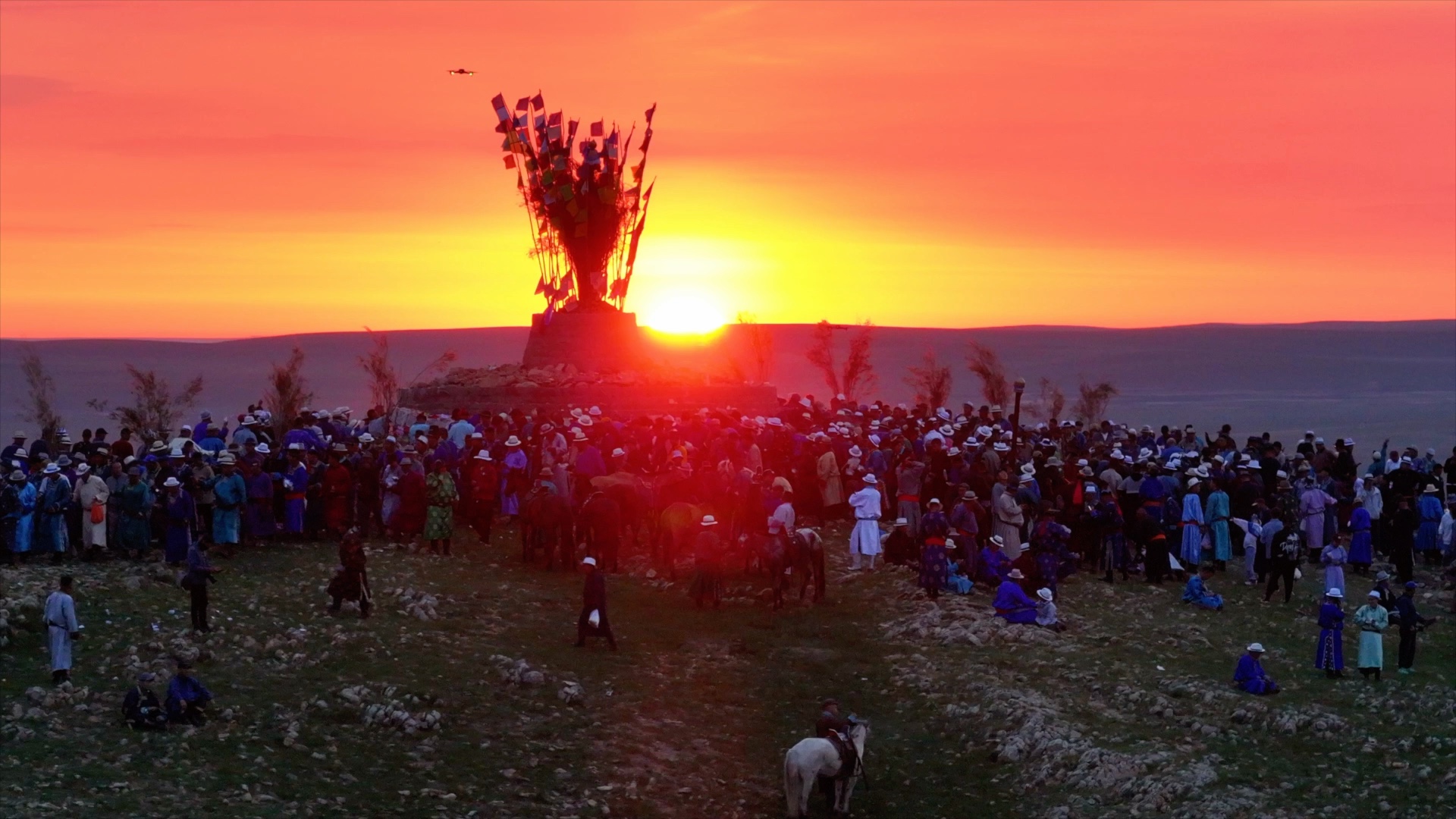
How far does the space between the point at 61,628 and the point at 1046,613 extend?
1339 centimetres

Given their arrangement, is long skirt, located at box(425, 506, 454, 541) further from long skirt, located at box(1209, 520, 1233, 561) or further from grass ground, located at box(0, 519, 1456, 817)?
long skirt, located at box(1209, 520, 1233, 561)

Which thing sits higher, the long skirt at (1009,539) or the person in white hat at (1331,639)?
the long skirt at (1009,539)

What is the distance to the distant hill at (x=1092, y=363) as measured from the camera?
11638 cm

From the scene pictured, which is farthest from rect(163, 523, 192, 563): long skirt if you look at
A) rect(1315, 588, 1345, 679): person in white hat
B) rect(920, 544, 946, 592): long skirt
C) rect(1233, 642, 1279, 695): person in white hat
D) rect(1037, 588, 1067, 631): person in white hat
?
rect(1315, 588, 1345, 679): person in white hat

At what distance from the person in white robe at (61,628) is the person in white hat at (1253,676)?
14.4 metres

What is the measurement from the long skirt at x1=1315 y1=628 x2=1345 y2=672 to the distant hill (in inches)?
3136

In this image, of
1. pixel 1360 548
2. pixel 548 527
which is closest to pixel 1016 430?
pixel 1360 548

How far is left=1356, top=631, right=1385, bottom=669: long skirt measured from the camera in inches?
972

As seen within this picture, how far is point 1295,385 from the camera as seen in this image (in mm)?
138750

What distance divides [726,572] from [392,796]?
10551 millimetres

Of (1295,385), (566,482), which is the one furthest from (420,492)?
(1295,385)

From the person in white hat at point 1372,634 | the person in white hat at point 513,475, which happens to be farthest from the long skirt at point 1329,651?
the person in white hat at point 513,475

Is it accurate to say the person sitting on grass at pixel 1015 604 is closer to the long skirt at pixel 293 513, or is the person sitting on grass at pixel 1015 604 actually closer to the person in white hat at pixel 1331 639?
the person in white hat at pixel 1331 639

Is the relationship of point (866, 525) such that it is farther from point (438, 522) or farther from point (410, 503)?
point (410, 503)
